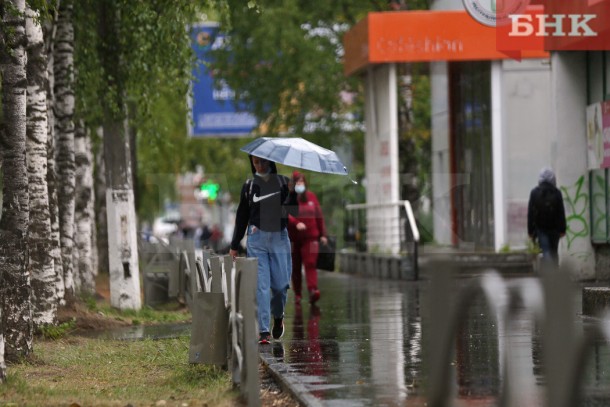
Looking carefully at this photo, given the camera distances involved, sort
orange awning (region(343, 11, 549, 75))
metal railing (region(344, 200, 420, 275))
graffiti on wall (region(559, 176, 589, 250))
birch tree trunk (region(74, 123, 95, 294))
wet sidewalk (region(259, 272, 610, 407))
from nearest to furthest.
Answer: wet sidewalk (region(259, 272, 610, 407)), graffiti on wall (region(559, 176, 589, 250)), birch tree trunk (region(74, 123, 95, 294)), metal railing (region(344, 200, 420, 275)), orange awning (region(343, 11, 549, 75))

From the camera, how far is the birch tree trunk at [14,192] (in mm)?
11367

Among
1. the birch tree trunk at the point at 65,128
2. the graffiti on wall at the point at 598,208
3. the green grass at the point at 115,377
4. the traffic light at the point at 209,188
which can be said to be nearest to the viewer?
the green grass at the point at 115,377

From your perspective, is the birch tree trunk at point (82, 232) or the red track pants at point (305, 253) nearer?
the red track pants at point (305, 253)

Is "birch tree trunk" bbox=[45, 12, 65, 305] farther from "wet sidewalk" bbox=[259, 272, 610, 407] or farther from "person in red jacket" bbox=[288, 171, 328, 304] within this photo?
"person in red jacket" bbox=[288, 171, 328, 304]

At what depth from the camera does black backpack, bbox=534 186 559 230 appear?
19281mm

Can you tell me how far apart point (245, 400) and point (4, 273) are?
11.8 feet

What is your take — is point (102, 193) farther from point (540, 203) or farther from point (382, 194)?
point (540, 203)

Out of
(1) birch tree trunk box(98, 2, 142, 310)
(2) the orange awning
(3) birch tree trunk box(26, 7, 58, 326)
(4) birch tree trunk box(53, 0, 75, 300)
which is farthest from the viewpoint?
(2) the orange awning

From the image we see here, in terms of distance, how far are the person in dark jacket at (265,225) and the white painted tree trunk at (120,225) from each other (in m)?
6.19

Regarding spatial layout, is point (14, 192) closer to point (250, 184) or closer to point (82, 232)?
point (250, 184)

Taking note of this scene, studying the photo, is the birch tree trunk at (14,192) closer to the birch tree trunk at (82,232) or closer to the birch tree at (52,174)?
the birch tree at (52,174)

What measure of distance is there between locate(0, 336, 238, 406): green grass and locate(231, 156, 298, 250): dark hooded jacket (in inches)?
54.3

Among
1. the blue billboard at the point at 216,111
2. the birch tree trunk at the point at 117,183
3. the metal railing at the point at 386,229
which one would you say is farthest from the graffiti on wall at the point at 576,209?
the blue billboard at the point at 216,111

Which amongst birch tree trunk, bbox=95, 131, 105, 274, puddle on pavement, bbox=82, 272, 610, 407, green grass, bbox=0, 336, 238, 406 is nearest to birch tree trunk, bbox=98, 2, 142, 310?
puddle on pavement, bbox=82, 272, 610, 407
